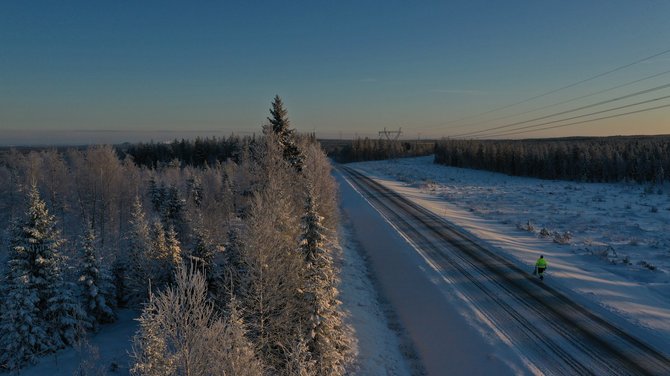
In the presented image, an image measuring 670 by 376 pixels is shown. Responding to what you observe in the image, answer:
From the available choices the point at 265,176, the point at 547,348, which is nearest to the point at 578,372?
the point at 547,348

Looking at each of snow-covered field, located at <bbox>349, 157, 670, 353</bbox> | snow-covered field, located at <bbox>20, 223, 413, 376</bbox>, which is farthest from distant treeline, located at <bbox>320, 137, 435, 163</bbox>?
snow-covered field, located at <bbox>20, 223, 413, 376</bbox>

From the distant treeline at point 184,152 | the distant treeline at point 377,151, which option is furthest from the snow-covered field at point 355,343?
the distant treeline at point 377,151

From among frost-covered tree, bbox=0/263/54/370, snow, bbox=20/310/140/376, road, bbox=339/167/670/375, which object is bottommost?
snow, bbox=20/310/140/376

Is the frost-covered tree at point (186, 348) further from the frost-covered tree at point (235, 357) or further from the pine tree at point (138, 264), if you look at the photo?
the pine tree at point (138, 264)

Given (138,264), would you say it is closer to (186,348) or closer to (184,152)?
(186,348)

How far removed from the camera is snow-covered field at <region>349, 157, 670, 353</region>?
18797 mm

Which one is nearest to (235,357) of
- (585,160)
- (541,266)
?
(541,266)

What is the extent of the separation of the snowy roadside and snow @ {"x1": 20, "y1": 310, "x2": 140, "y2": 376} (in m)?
11.9

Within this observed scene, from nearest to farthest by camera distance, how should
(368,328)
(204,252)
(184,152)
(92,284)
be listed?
1. (368,328)
2. (204,252)
3. (92,284)
4. (184,152)

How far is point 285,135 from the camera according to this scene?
118ft

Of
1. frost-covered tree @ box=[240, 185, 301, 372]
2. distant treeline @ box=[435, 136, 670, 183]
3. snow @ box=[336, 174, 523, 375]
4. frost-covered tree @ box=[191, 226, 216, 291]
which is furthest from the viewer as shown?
distant treeline @ box=[435, 136, 670, 183]

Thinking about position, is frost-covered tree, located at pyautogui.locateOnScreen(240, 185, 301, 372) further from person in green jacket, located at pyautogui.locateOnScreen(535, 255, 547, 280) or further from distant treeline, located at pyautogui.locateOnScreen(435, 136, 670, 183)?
distant treeline, located at pyautogui.locateOnScreen(435, 136, 670, 183)

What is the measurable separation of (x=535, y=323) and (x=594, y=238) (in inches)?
701

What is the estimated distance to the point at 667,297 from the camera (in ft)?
63.0
